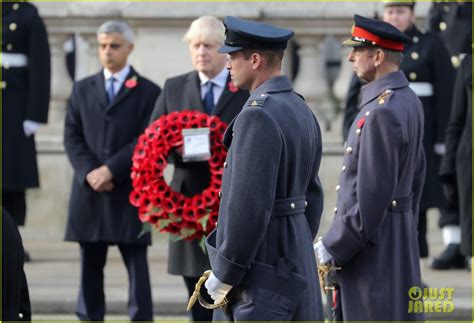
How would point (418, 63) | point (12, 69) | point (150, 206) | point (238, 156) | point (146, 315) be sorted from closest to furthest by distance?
point (238, 156)
point (150, 206)
point (146, 315)
point (418, 63)
point (12, 69)

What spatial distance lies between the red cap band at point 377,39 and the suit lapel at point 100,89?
2446 mm

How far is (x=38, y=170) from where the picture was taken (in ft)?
37.8

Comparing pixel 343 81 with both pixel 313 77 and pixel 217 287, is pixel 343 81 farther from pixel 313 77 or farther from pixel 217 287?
pixel 217 287

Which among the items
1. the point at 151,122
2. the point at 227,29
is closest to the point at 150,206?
the point at 151,122

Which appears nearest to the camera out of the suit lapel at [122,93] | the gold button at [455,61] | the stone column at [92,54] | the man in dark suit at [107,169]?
the man in dark suit at [107,169]

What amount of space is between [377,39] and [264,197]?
1684 millimetres

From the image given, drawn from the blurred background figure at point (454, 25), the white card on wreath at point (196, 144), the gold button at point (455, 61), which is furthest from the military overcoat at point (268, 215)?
the gold button at point (455, 61)

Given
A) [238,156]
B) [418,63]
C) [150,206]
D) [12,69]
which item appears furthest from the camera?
[12,69]

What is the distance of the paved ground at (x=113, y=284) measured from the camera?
9789 mm

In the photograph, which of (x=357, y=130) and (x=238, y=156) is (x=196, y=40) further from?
(x=238, y=156)

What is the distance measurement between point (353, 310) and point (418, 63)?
3392 mm

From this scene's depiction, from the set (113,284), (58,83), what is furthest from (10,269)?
(58,83)

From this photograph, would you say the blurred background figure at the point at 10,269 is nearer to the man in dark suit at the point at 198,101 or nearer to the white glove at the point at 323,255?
the white glove at the point at 323,255

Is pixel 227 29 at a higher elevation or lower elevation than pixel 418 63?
higher
